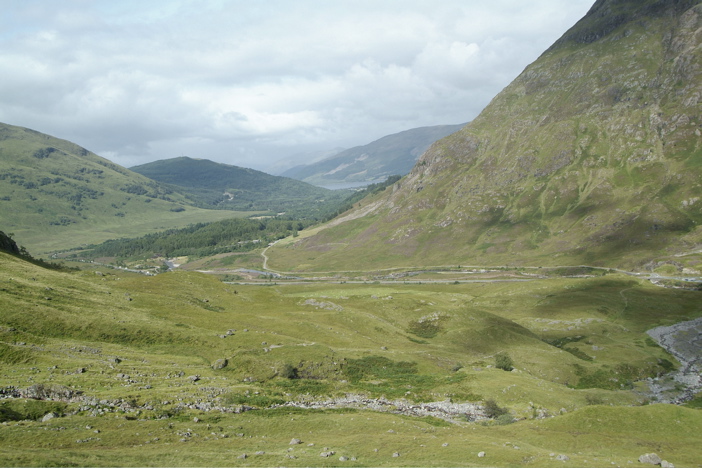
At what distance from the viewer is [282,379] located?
213 feet

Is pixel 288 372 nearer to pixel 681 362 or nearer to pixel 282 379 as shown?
pixel 282 379

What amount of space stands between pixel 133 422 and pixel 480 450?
33673 mm

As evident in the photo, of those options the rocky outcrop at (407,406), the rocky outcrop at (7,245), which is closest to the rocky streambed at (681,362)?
the rocky outcrop at (407,406)

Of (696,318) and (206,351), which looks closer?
(206,351)

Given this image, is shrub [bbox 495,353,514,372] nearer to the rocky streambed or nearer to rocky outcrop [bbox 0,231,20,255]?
the rocky streambed

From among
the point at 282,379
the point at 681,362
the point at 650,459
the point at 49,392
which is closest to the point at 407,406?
the point at 282,379

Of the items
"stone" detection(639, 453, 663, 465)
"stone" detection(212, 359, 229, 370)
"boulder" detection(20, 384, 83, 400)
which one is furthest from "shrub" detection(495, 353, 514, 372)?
"boulder" detection(20, 384, 83, 400)

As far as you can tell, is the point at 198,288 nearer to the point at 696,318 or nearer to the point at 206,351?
the point at 206,351

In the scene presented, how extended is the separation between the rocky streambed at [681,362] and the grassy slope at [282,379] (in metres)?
4.93

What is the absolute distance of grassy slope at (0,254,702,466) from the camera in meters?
38.4

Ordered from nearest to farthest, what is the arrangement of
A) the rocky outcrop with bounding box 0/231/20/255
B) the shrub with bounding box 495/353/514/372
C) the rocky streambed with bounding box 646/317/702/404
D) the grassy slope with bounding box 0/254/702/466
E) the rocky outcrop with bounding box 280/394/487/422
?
1. the grassy slope with bounding box 0/254/702/466
2. the rocky outcrop with bounding box 280/394/487/422
3. the shrub with bounding box 495/353/514/372
4. the rocky streambed with bounding box 646/317/702/404
5. the rocky outcrop with bounding box 0/231/20/255

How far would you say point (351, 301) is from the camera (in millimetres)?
140125

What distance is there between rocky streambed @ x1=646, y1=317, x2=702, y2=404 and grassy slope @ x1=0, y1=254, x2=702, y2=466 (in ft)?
16.2

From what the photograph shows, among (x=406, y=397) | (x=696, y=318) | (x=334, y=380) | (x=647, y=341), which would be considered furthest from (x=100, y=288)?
(x=696, y=318)
